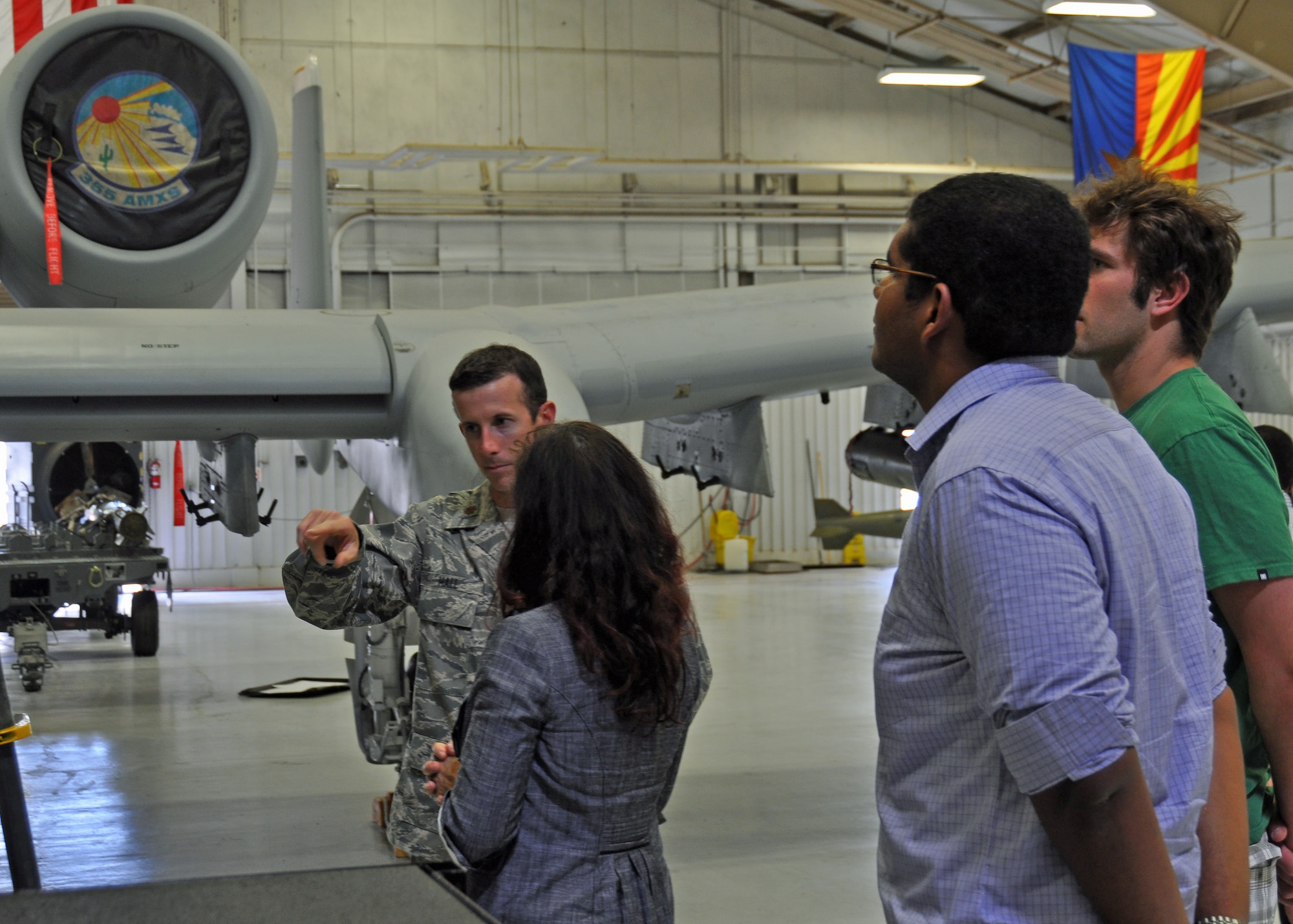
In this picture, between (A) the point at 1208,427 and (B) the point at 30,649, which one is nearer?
(A) the point at 1208,427

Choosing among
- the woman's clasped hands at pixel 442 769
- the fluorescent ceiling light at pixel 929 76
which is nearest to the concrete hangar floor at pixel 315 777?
the woman's clasped hands at pixel 442 769

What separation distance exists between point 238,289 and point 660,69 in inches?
309

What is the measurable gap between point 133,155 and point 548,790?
3748mm

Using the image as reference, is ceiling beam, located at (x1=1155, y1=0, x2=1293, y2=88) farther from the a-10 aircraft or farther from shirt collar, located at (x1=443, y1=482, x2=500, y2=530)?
shirt collar, located at (x1=443, y1=482, x2=500, y2=530)

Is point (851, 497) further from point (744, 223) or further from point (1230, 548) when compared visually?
point (1230, 548)

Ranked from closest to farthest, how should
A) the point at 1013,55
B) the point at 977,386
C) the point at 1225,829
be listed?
1. the point at 977,386
2. the point at 1225,829
3. the point at 1013,55

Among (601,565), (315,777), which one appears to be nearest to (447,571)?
(601,565)

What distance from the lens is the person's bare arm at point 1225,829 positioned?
5.22 ft

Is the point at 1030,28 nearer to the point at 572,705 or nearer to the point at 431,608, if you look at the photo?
the point at 431,608

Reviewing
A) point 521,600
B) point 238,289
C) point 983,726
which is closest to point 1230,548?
point 983,726

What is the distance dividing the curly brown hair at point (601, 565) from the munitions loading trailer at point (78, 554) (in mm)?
8937

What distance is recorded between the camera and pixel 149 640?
37.9 feet

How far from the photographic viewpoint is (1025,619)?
1.20m

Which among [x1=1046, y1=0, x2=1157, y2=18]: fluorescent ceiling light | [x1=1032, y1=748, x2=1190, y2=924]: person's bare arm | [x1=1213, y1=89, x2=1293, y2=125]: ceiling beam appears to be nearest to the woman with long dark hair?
[x1=1032, y1=748, x2=1190, y2=924]: person's bare arm
